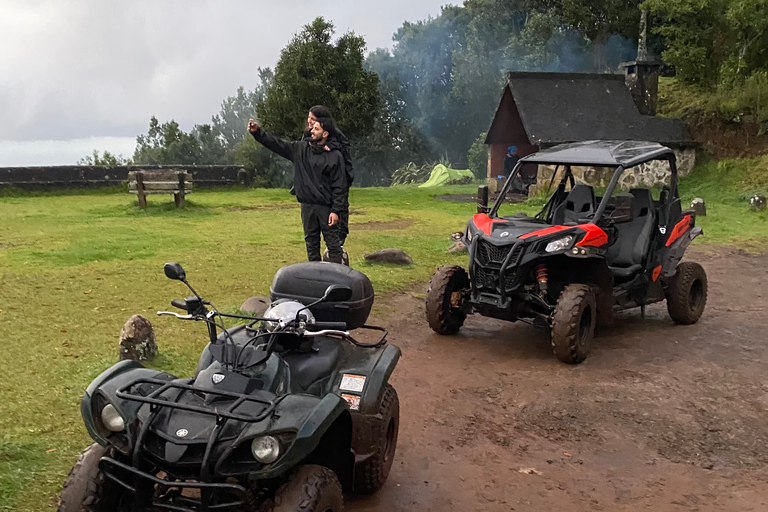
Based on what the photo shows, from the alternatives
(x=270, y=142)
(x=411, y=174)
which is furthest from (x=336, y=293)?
(x=411, y=174)

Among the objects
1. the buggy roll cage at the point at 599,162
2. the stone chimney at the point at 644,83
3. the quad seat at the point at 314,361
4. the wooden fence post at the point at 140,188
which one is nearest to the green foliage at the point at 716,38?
the stone chimney at the point at 644,83

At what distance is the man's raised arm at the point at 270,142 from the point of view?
7.11 meters

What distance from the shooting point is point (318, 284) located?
4176 mm

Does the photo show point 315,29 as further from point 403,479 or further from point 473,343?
point 403,479

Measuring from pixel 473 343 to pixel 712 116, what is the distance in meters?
18.0

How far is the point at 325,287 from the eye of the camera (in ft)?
13.6

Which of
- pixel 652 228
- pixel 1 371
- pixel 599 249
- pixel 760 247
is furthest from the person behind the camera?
pixel 760 247

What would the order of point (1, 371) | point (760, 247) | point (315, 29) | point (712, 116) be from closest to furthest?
point (1, 371) < point (760, 247) < point (712, 116) < point (315, 29)

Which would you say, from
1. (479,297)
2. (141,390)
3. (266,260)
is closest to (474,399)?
(479,297)

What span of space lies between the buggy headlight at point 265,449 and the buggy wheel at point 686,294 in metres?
5.76

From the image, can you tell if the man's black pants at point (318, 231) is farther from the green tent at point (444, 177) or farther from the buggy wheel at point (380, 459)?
the green tent at point (444, 177)

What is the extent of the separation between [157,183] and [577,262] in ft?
38.9

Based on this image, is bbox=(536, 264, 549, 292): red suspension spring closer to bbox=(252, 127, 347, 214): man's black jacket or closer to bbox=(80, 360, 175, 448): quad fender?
bbox=(252, 127, 347, 214): man's black jacket

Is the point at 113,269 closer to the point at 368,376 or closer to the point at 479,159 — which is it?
the point at 368,376
